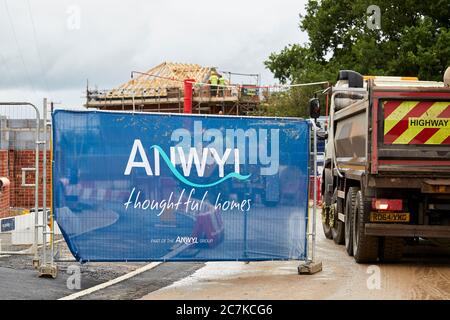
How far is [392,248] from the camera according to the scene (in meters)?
12.1

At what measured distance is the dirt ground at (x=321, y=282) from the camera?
923 centimetres

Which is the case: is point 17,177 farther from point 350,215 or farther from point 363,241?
point 363,241

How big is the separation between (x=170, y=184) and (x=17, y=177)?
10.7 meters

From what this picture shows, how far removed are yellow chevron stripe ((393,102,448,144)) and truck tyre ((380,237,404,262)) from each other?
156 centimetres

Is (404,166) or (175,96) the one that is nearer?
(404,166)

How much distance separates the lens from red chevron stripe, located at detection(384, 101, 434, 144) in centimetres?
1164

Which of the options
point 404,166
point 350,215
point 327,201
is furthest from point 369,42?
point 404,166

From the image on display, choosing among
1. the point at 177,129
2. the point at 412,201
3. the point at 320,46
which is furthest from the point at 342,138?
the point at 320,46

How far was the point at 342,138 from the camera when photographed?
49.1 ft

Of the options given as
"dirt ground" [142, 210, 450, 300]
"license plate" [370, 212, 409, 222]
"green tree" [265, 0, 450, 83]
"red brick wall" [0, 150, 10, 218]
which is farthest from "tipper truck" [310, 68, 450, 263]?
"green tree" [265, 0, 450, 83]

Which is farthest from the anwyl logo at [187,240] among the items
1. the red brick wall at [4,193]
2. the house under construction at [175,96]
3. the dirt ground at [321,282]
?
the house under construction at [175,96]

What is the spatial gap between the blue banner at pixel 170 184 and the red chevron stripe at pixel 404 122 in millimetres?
1979

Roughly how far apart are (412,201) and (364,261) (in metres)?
1.23
